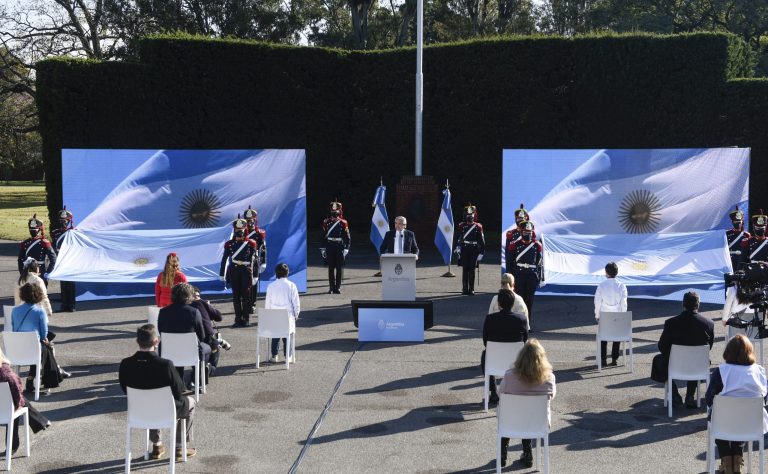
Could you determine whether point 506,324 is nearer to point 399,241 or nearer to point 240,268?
point 240,268

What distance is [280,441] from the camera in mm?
9203

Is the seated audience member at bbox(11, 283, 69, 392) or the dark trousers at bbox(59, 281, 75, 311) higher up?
the seated audience member at bbox(11, 283, 69, 392)

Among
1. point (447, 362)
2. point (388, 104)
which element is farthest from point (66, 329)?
point (388, 104)

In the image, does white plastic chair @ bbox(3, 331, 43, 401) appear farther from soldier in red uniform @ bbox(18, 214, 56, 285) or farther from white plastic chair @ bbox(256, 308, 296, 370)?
soldier in red uniform @ bbox(18, 214, 56, 285)

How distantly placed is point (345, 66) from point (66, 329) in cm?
1721

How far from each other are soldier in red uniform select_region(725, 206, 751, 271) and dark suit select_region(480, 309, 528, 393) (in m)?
9.09

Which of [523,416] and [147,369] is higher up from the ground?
[147,369]

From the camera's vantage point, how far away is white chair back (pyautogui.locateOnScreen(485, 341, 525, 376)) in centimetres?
1019

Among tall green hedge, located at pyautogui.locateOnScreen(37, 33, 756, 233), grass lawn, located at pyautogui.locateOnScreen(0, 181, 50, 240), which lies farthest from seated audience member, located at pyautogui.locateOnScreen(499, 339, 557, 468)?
grass lawn, located at pyautogui.locateOnScreen(0, 181, 50, 240)

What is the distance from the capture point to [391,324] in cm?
1420

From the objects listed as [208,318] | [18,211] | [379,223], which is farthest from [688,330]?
[18,211]

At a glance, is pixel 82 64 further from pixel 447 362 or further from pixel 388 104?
pixel 447 362

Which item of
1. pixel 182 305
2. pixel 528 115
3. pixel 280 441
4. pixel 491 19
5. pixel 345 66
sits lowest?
pixel 280 441

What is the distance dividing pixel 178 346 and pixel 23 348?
2029 mm
